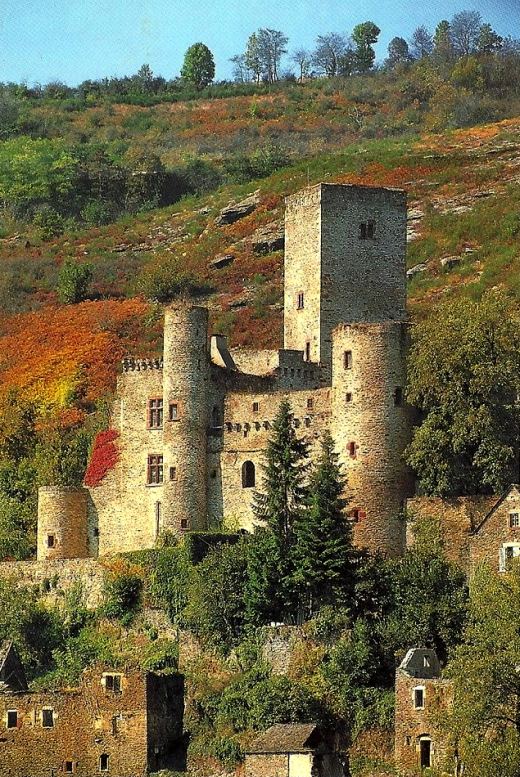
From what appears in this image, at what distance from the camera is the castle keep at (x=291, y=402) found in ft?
235

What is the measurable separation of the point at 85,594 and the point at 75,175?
73.8 metres

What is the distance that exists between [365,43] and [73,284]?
8634cm

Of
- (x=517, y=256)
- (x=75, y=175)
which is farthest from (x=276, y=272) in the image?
(x=75, y=175)

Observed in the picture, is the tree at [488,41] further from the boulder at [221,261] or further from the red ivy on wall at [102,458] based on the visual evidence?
the red ivy on wall at [102,458]

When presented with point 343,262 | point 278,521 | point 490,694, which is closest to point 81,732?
point 278,521

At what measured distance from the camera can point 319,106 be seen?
16975 centimetres

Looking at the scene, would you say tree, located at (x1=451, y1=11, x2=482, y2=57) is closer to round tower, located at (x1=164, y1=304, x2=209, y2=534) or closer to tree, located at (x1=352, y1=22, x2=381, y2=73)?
tree, located at (x1=352, y1=22, x2=381, y2=73)

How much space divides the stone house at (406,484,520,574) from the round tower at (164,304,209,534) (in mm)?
8442

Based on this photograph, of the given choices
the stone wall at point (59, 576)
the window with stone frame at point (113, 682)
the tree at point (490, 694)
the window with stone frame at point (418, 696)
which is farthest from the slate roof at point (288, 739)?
the stone wall at point (59, 576)

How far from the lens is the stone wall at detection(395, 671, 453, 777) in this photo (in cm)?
6166

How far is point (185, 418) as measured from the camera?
7538 cm

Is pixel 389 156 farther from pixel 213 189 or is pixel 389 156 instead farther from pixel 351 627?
pixel 351 627

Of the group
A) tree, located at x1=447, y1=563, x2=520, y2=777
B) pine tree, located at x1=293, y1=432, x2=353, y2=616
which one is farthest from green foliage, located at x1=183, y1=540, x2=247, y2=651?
tree, located at x1=447, y1=563, x2=520, y2=777

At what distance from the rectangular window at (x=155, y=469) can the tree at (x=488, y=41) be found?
110 meters
